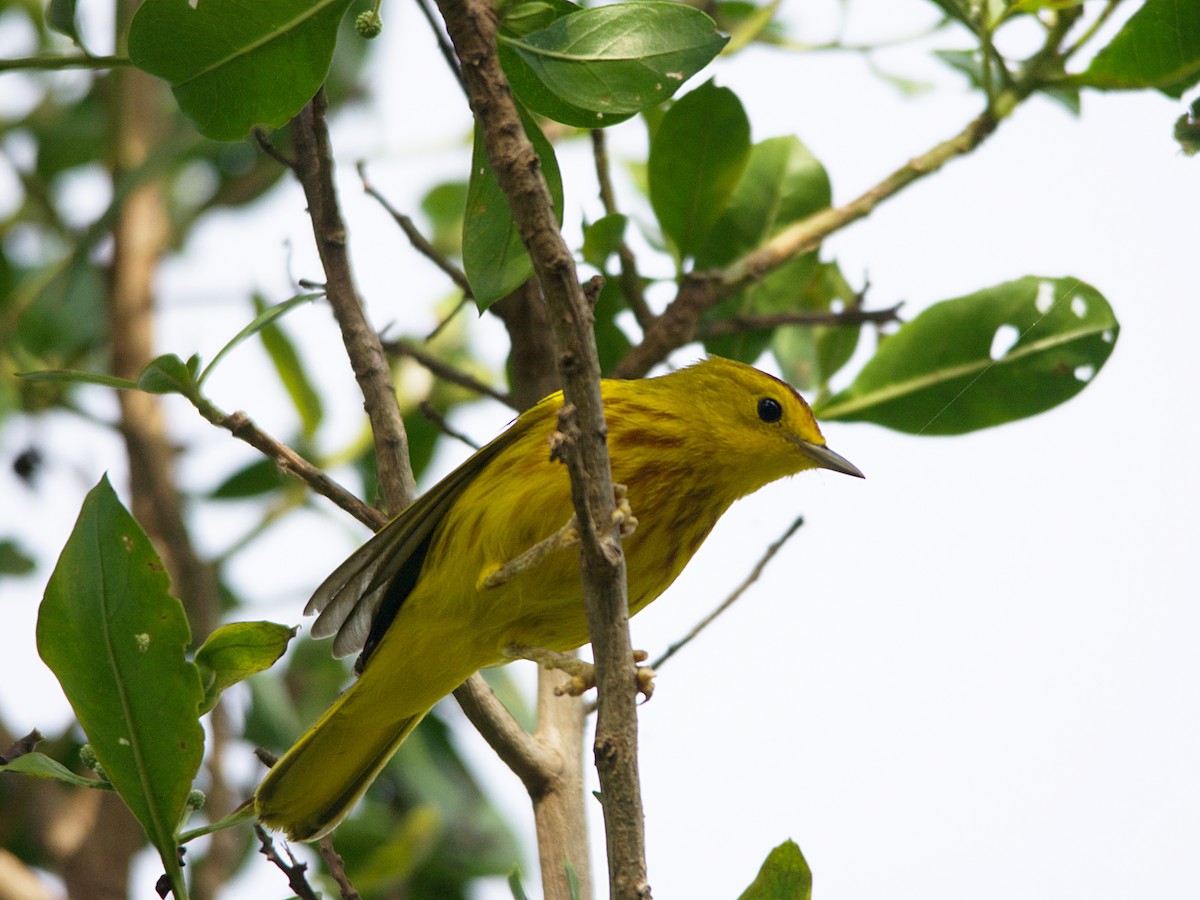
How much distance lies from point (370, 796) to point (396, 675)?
184 centimetres

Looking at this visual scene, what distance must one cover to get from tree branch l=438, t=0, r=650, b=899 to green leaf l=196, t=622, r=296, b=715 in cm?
66

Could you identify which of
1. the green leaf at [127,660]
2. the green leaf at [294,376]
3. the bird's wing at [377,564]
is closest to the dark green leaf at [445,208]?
the green leaf at [294,376]

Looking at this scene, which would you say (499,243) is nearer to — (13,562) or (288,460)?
(288,460)

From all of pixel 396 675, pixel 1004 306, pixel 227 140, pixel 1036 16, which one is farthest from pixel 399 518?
pixel 1036 16

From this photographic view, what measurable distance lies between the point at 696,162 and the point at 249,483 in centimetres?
230

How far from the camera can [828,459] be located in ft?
13.3

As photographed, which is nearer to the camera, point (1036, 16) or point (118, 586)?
point (118, 586)

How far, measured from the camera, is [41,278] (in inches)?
203

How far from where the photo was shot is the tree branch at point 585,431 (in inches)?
85.9

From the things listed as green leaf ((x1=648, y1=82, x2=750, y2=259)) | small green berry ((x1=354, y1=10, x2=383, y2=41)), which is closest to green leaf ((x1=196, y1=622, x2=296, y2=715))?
small green berry ((x1=354, y1=10, x2=383, y2=41))

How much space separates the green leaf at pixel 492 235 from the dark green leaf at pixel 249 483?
2568 millimetres

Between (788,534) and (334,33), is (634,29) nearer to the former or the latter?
(334,33)

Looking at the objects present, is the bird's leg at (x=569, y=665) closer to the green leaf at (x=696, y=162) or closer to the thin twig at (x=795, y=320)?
the thin twig at (x=795, y=320)

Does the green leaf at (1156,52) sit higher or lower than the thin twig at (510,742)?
higher
